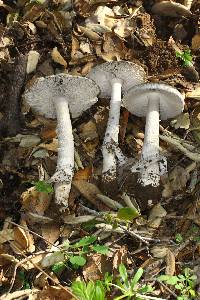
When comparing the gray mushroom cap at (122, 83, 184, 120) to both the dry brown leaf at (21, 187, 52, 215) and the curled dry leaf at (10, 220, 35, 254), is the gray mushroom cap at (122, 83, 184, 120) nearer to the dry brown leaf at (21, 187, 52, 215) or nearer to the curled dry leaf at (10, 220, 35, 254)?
the dry brown leaf at (21, 187, 52, 215)

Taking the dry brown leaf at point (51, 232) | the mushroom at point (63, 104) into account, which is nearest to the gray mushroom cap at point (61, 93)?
the mushroom at point (63, 104)

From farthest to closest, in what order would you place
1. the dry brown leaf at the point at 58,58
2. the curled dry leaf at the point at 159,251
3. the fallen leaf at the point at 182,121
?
the dry brown leaf at the point at 58,58 < the fallen leaf at the point at 182,121 < the curled dry leaf at the point at 159,251

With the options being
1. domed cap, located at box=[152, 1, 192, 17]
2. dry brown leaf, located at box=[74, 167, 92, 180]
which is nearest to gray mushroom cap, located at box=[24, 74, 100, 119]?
dry brown leaf, located at box=[74, 167, 92, 180]

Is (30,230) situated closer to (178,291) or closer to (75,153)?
(75,153)

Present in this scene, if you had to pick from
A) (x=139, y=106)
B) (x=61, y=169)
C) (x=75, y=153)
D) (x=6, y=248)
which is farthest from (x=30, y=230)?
(x=139, y=106)

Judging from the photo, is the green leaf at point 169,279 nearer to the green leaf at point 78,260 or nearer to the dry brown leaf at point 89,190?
the green leaf at point 78,260

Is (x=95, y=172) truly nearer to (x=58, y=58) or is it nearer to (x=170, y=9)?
(x=58, y=58)
